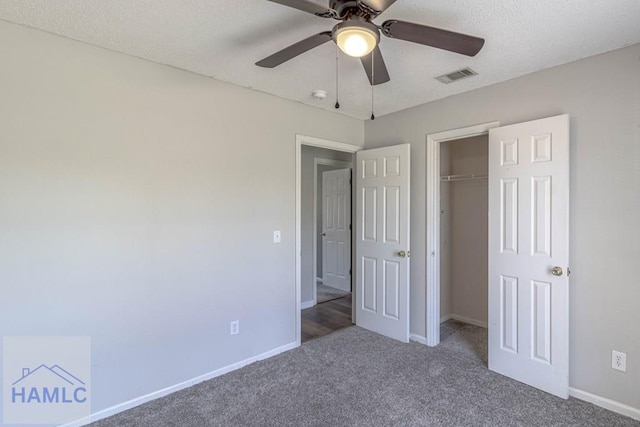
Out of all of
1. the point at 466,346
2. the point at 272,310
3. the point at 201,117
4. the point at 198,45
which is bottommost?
the point at 466,346

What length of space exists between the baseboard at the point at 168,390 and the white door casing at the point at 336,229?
238 cm

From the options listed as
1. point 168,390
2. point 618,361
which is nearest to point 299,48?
point 168,390

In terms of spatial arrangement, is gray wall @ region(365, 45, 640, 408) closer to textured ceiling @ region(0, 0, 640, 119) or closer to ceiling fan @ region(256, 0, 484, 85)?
textured ceiling @ region(0, 0, 640, 119)

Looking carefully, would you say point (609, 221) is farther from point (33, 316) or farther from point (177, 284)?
point (33, 316)

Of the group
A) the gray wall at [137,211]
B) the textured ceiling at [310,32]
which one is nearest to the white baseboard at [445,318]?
the gray wall at [137,211]

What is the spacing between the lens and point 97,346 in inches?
84.2

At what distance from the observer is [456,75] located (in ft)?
8.61

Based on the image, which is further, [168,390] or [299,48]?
[168,390]

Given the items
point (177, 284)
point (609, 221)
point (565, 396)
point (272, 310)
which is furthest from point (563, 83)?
point (177, 284)

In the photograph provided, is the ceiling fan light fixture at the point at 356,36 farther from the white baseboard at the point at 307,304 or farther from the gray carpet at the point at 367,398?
the white baseboard at the point at 307,304

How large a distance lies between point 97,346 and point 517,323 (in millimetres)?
3118

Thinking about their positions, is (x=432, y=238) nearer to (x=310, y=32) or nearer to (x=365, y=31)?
(x=310, y=32)

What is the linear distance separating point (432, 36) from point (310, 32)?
0.80m

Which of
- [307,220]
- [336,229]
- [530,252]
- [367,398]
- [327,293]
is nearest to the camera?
[367,398]
